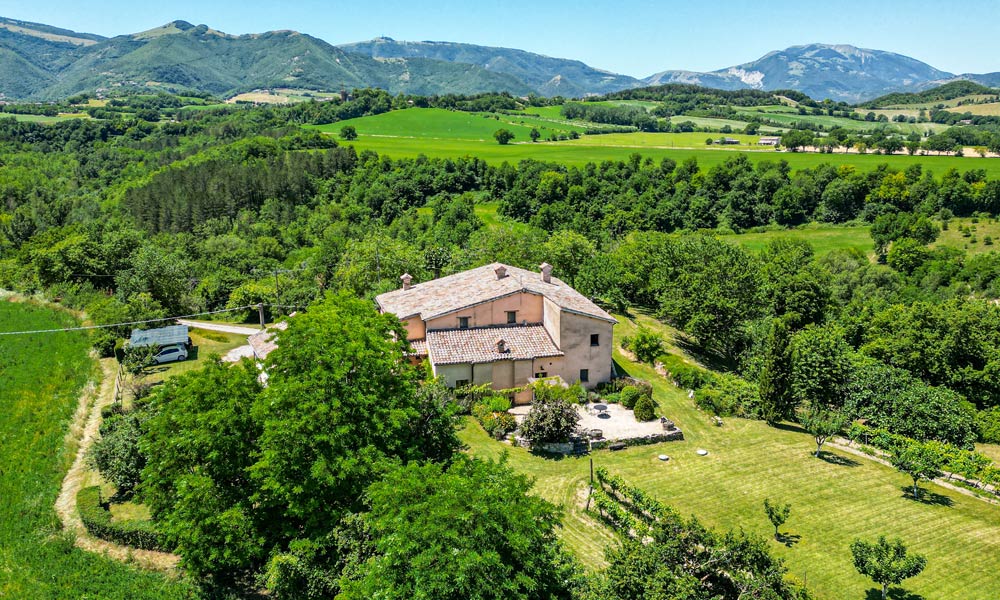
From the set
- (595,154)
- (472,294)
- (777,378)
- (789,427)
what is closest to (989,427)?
(789,427)

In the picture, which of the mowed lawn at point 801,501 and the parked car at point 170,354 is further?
the parked car at point 170,354

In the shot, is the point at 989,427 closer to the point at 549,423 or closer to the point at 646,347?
the point at 646,347

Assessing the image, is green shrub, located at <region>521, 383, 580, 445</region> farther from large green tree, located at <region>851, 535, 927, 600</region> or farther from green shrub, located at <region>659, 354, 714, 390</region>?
large green tree, located at <region>851, 535, 927, 600</region>

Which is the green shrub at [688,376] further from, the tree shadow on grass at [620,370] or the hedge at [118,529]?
the hedge at [118,529]

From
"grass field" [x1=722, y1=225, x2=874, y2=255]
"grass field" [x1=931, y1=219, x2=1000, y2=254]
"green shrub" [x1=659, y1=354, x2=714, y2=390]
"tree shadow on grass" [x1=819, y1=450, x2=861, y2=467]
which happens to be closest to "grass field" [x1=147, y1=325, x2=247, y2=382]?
"green shrub" [x1=659, y1=354, x2=714, y2=390]

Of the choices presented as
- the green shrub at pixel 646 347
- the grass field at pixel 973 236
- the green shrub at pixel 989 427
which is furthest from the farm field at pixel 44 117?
the grass field at pixel 973 236

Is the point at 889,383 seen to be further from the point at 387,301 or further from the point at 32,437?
the point at 32,437
